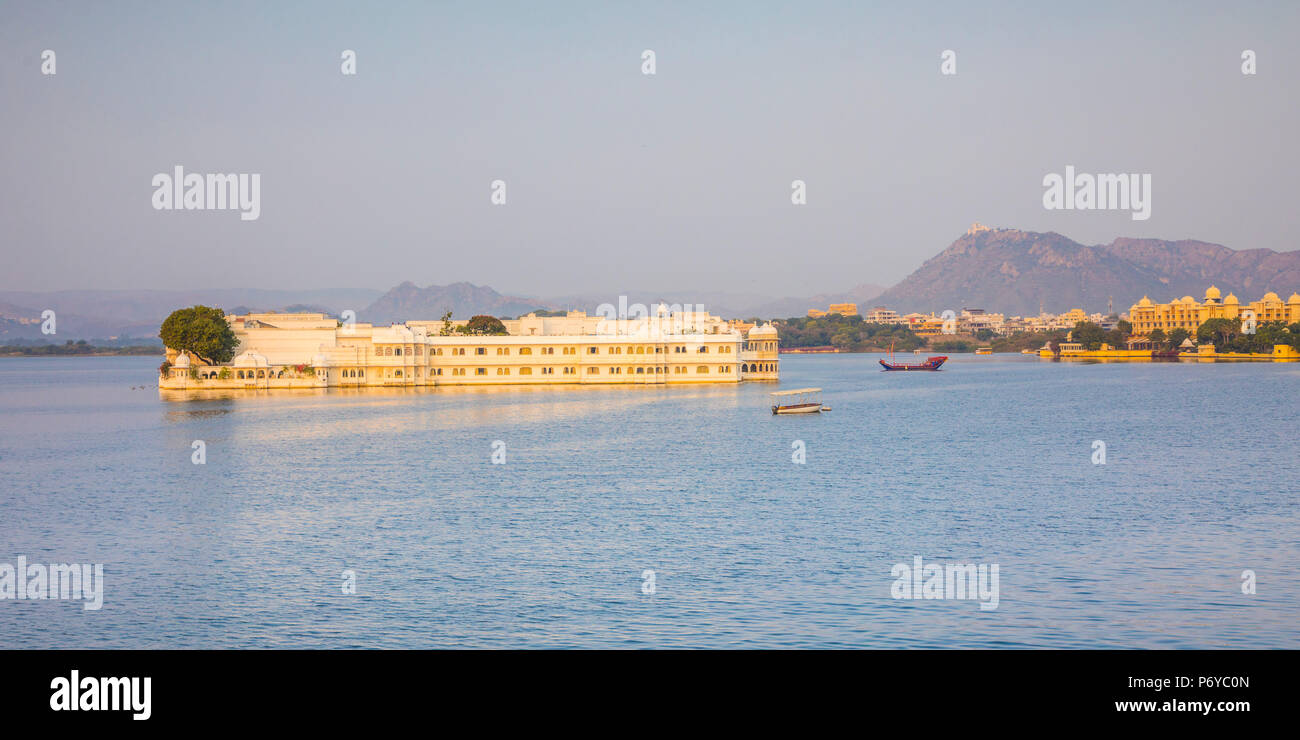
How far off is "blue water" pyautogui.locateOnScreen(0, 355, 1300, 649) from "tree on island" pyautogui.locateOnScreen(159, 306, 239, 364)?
31676 mm

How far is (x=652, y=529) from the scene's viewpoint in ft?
93.1

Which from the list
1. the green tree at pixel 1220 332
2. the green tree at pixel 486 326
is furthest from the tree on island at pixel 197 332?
the green tree at pixel 1220 332

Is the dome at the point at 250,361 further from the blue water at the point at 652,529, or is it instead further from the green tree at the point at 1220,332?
the green tree at the point at 1220,332

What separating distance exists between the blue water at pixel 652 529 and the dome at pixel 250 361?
31.5 meters

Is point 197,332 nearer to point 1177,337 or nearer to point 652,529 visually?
point 652,529

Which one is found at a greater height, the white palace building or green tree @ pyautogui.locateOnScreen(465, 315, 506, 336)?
green tree @ pyautogui.locateOnScreen(465, 315, 506, 336)

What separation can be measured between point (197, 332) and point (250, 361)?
200 inches

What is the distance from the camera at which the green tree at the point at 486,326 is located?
126312 millimetres

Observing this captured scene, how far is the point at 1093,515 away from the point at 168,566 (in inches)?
974

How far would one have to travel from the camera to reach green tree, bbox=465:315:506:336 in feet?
414

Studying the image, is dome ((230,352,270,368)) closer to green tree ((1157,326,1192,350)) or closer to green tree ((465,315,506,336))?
green tree ((465,315,506,336))

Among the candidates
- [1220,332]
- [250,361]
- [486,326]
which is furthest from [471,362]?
[1220,332]

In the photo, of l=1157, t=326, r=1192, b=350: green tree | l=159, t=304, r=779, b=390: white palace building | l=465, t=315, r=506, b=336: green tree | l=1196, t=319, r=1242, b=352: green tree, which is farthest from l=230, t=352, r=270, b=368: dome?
l=1196, t=319, r=1242, b=352: green tree
